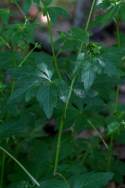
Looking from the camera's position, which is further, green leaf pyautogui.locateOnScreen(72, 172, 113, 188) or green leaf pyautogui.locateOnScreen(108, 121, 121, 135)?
green leaf pyautogui.locateOnScreen(108, 121, 121, 135)

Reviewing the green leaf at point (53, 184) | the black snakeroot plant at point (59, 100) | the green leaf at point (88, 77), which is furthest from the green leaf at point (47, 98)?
the green leaf at point (53, 184)

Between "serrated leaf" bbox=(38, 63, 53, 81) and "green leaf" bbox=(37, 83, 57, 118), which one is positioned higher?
"serrated leaf" bbox=(38, 63, 53, 81)

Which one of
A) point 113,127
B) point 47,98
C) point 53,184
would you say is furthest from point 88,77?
point 53,184

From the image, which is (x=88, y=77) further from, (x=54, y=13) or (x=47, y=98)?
(x=54, y=13)

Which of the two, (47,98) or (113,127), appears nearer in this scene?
(47,98)

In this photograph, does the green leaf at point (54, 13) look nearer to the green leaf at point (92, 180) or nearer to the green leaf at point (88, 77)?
the green leaf at point (88, 77)

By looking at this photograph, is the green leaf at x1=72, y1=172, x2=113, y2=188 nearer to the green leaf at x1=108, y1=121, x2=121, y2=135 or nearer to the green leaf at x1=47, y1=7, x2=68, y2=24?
the green leaf at x1=108, y1=121, x2=121, y2=135

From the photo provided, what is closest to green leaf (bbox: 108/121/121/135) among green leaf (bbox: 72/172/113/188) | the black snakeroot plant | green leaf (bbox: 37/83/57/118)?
the black snakeroot plant

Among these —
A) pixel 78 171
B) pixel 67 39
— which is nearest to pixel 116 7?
pixel 67 39
